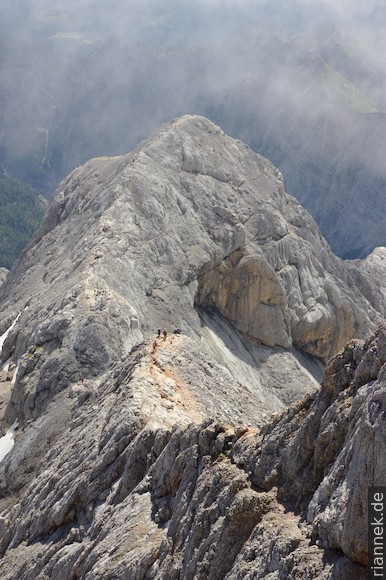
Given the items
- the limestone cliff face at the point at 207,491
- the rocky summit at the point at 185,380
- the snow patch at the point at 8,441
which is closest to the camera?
the limestone cliff face at the point at 207,491

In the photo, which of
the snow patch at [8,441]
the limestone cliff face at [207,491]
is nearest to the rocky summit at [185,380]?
the limestone cliff face at [207,491]

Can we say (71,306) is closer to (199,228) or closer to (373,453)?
(199,228)

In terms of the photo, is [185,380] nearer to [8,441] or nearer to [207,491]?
[8,441]

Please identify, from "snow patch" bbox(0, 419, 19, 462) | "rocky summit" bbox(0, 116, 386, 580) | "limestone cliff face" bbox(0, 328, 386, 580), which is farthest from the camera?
"snow patch" bbox(0, 419, 19, 462)

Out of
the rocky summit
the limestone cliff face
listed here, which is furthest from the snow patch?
the limestone cliff face

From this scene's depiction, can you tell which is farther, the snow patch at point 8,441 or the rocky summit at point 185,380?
the snow patch at point 8,441

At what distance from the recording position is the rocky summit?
59.8 ft

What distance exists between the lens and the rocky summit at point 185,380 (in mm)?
18219

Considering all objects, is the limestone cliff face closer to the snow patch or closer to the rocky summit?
the rocky summit

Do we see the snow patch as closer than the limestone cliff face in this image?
No

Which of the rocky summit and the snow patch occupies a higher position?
the rocky summit

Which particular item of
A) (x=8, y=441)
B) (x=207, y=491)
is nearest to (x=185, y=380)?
(x=8, y=441)

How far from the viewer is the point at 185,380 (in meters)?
38.5

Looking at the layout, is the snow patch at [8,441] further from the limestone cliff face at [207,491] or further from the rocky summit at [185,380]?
the limestone cliff face at [207,491]
